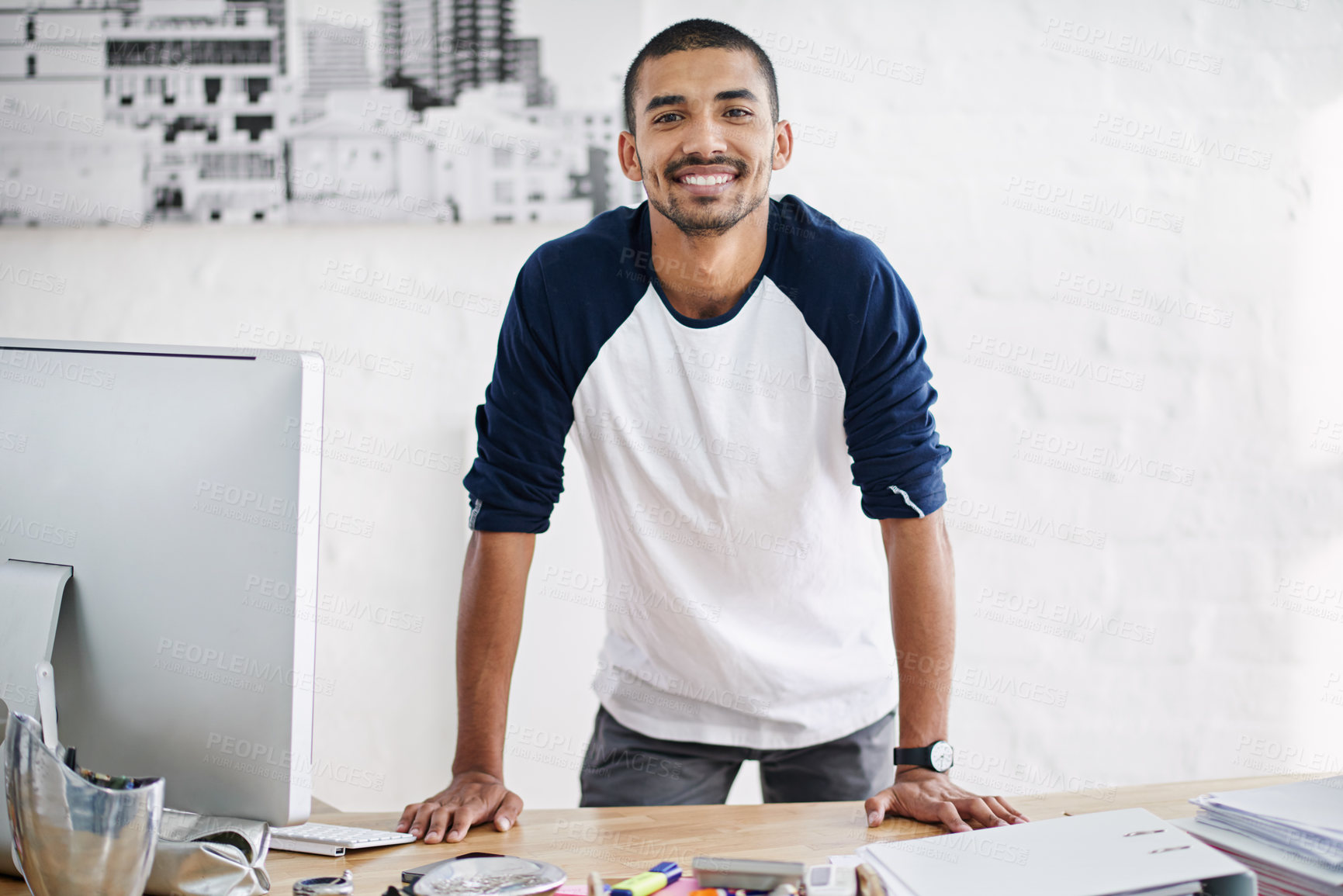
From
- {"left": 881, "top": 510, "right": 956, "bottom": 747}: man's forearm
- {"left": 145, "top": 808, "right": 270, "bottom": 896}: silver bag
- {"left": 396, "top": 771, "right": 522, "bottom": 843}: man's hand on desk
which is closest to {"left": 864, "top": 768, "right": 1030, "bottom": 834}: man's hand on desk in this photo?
{"left": 881, "top": 510, "right": 956, "bottom": 747}: man's forearm

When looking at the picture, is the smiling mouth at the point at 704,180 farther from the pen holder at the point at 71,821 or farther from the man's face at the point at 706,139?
the pen holder at the point at 71,821

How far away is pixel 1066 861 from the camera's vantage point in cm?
84

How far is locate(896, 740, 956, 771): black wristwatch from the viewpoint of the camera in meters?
1.13

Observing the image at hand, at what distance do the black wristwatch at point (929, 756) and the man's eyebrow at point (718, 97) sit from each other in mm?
859

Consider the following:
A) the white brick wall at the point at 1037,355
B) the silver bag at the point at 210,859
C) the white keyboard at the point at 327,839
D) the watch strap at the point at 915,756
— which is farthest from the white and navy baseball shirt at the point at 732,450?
the white brick wall at the point at 1037,355

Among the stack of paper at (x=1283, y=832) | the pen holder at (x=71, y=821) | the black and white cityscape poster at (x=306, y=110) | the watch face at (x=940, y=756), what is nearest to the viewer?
the pen holder at (x=71, y=821)

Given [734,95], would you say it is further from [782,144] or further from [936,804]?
[936,804]

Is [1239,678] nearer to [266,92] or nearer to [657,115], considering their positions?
[657,115]

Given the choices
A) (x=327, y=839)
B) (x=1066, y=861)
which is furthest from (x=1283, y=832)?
(x=327, y=839)

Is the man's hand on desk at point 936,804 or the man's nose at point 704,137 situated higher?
the man's nose at point 704,137

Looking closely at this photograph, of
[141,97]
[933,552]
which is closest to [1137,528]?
[933,552]

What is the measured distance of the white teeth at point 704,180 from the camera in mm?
1321

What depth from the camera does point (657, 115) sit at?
136 cm

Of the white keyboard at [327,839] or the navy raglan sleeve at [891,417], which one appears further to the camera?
the navy raglan sleeve at [891,417]
